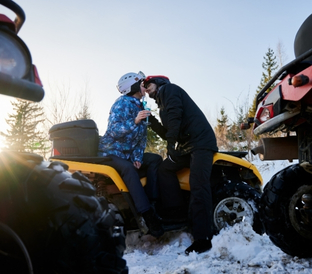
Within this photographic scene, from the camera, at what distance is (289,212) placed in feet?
9.32

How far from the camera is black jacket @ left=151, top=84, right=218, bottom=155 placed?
3861 mm

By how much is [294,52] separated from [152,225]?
2157 mm

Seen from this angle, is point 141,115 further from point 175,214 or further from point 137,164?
point 175,214

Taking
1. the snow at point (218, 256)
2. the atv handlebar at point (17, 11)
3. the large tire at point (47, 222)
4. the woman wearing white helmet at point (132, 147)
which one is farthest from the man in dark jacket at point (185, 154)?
the atv handlebar at point (17, 11)

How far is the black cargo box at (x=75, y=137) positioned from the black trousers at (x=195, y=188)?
2.71 feet

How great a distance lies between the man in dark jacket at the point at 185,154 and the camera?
3693mm

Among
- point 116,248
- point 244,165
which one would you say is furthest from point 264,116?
point 244,165

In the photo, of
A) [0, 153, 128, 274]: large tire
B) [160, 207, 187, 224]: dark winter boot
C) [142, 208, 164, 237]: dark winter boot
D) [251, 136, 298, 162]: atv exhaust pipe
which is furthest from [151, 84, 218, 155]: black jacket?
[0, 153, 128, 274]: large tire

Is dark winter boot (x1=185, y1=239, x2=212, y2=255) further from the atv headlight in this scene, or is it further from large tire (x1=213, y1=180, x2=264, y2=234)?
the atv headlight

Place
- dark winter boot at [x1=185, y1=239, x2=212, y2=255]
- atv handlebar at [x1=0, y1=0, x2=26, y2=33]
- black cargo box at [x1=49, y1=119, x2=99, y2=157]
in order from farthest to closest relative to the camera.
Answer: black cargo box at [x1=49, y1=119, x2=99, y2=157] < dark winter boot at [x1=185, y1=239, x2=212, y2=255] < atv handlebar at [x1=0, y1=0, x2=26, y2=33]

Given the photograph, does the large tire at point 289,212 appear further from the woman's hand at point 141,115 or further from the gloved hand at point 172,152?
the woman's hand at point 141,115

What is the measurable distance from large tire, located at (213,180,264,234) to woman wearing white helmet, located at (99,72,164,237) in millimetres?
675

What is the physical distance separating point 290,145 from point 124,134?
200cm

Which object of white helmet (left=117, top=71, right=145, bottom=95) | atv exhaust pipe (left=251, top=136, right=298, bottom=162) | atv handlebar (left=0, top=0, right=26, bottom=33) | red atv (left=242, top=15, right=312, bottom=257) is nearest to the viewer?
atv handlebar (left=0, top=0, right=26, bottom=33)
